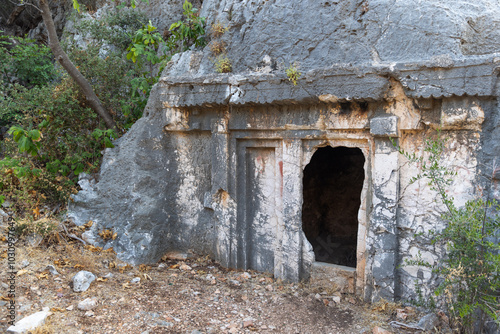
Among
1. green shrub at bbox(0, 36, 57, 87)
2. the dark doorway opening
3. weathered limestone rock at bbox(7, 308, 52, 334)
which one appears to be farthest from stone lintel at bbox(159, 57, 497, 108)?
green shrub at bbox(0, 36, 57, 87)

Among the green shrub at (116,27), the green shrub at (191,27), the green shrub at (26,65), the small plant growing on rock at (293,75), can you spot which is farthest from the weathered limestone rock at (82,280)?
the green shrub at (26,65)

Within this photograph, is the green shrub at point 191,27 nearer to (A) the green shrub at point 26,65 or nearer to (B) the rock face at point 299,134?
(B) the rock face at point 299,134

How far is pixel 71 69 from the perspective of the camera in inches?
245

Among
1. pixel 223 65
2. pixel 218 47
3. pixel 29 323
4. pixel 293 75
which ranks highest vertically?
pixel 218 47

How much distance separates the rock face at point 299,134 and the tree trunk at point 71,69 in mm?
1171

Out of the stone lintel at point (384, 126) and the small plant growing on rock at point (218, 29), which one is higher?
the small plant growing on rock at point (218, 29)

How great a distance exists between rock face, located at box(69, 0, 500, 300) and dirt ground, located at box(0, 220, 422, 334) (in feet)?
0.88

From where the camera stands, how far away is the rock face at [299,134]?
12.6 ft

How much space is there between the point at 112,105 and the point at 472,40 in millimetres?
5707

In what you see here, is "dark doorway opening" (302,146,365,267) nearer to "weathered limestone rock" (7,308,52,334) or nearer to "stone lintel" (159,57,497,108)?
"stone lintel" (159,57,497,108)

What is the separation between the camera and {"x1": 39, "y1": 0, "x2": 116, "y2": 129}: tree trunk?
6049 mm

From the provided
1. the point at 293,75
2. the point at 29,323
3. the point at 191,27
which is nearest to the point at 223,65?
the point at 191,27

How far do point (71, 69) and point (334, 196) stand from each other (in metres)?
5.63

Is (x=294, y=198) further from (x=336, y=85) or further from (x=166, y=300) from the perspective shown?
(x=166, y=300)
